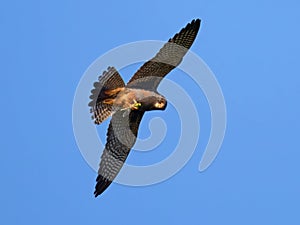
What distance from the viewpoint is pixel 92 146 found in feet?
40.8

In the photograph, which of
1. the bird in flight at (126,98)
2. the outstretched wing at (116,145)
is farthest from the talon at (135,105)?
the outstretched wing at (116,145)

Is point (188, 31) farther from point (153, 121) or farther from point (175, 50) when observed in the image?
point (153, 121)

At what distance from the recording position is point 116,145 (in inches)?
511

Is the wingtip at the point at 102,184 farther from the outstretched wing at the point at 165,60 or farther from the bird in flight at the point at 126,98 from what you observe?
the outstretched wing at the point at 165,60

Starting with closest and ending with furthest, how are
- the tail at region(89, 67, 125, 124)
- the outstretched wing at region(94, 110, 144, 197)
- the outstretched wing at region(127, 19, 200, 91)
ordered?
the outstretched wing at region(127, 19, 200, 91) → the tail at region(89, 67, 125, 124) → the outstretched wing at region(94, 110, 144, 197)

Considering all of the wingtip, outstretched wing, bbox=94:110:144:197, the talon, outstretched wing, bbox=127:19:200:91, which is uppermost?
outstretched wing, bbox=127:19:200:91

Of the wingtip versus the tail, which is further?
the wingtip

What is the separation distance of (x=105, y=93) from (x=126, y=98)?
351 mm

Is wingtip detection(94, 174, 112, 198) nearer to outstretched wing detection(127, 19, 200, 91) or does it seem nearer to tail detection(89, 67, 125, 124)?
tail detection(89, 67, 125, 124)

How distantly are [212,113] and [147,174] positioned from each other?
1.39 m

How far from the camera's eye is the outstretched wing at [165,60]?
1204 centimetres

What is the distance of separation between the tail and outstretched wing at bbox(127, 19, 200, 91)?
0.21 m

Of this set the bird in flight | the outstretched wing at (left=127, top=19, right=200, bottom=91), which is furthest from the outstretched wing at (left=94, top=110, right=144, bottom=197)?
the outstretched wing at (left=127, top=19, right=200, bottom=91)

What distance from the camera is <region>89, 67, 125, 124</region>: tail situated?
12.4m
